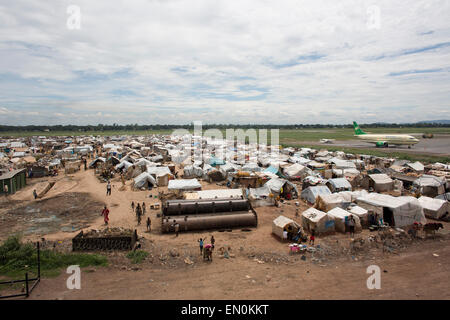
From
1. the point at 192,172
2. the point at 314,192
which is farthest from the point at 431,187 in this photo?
the point at 192,172

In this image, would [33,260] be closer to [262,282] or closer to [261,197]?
[262,282]

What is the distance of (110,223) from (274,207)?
1268 centimetres

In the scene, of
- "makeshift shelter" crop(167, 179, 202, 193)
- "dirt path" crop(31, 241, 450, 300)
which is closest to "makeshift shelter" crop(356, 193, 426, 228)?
"dirt path" crop(31, 241, 450, 300)

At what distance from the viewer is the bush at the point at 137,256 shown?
40.1 ft

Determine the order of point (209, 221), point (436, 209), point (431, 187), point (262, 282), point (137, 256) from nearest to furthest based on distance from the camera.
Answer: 1. point (262, 282)
2. point (137, 256)
3. point (209, 221)
4. point (436, 209)
5. point (431, 187)

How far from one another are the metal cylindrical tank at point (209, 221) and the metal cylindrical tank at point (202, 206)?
0.50 metres

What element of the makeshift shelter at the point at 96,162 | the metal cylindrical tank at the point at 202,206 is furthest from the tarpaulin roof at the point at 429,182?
the makeshift shelter at the point at 96,162

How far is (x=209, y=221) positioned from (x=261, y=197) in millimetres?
6878

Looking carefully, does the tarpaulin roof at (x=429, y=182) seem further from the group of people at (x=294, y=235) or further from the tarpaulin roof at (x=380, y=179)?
the group of people at (x=294, y=235)

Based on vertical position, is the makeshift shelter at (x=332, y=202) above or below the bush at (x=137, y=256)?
above

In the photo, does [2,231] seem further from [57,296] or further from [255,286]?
[255,286]

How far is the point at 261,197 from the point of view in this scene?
2166cm

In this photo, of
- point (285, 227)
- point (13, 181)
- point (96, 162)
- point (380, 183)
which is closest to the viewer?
point (285, 227)

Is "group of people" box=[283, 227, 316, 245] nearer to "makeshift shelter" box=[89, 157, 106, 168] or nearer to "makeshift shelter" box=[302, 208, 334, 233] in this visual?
"makeshift shelter" box=[302, 208, 334, 233]
